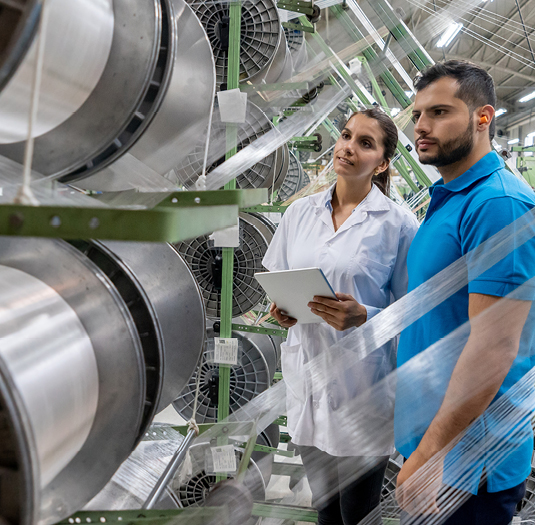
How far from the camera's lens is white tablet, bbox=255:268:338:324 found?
4.50 feet

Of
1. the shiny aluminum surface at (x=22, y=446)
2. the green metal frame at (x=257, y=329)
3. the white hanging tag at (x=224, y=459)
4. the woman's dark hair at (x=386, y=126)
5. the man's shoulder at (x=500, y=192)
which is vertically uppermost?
the woman's dark hair at (x=386, y=126)

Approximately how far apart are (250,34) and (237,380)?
1.84 meters

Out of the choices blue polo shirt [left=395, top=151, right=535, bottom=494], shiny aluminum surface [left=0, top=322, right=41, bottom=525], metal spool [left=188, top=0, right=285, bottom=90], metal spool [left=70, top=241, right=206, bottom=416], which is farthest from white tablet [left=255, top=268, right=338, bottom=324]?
metal spool [left=188, top=0, right=285, bottom=90]

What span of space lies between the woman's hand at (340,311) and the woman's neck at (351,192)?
43cm

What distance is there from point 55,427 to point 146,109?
1.72 feet

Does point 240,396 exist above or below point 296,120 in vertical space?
below

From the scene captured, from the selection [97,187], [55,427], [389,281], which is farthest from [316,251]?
[55,427]

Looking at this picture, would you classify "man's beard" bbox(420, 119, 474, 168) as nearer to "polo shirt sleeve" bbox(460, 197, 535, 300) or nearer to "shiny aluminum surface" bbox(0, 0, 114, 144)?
"polo shirt sleeve" bbox(460, 197, 535, 300)

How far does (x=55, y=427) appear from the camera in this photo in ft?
2.10

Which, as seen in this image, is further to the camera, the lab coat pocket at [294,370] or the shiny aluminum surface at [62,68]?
the lab coat pocket at [294,370]

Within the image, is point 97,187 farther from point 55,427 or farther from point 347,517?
point 347,517

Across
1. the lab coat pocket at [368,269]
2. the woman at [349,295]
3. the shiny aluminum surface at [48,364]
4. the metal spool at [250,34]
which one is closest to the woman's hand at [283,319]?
the woman at [349,295]

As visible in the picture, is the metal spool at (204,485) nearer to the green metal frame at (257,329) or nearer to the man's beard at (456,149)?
the green metal frame at (257,329)

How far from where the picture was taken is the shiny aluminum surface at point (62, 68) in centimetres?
64
